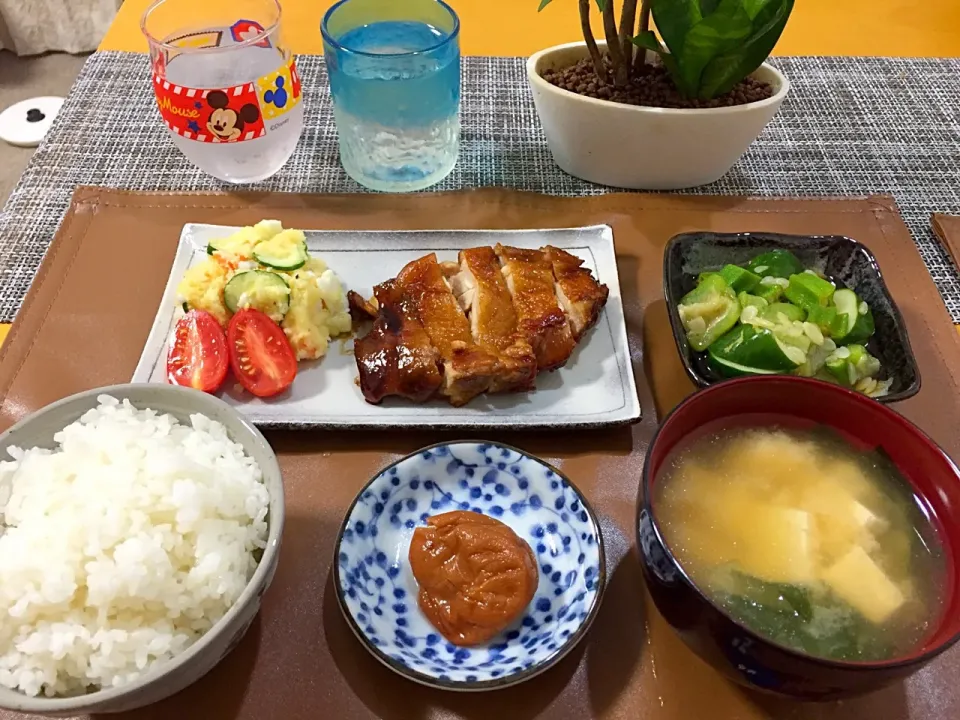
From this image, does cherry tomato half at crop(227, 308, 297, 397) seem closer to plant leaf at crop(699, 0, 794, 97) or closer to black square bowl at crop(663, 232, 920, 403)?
black square bowl at crop(663, 232, 920, 403)

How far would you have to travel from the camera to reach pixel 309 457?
1.75m

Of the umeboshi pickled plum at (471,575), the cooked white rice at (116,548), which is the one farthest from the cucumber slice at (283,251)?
the umeboshi pickled plum at (471,575)

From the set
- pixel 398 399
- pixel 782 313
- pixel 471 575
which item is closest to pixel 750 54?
pixel 782 313

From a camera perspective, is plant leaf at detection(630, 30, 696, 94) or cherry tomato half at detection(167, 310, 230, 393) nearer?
cherry tomato half at detection(167, 310, 230, 393)

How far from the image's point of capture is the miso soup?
120cm

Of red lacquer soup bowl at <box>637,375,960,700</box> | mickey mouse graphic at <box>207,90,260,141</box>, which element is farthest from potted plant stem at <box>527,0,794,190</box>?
red lacquer soup bowl at <box>637,375,960,700</box>

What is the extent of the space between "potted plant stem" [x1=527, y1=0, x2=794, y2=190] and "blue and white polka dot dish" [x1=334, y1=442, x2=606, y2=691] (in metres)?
1.22

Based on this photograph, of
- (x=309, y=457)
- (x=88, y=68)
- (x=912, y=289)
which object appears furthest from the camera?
(x=88, y=68)

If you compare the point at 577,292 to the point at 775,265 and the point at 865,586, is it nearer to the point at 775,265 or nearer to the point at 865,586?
the point at 775,265

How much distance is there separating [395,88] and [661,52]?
0.82m

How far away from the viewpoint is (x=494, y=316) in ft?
6.31

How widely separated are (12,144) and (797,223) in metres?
4.41

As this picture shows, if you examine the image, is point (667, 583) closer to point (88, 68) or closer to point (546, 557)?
point (546, 557)

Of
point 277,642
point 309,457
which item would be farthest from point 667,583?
point 309,457
